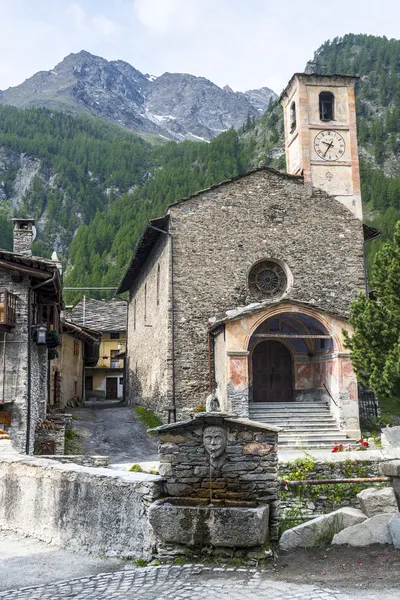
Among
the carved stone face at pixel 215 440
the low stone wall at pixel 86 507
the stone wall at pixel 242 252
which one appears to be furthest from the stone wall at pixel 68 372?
the carved stone face at pixel 215 440

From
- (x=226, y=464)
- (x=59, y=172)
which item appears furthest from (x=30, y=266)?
(x=59, y=172)

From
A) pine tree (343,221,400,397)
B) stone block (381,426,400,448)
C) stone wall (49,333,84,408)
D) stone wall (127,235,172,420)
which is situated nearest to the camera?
stone block (381,426,400,448)

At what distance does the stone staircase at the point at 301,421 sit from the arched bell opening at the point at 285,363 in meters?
1.09

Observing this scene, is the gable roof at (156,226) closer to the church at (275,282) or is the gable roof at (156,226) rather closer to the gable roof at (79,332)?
the church at (275,282)

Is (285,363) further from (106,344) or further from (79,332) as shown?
(106,344)

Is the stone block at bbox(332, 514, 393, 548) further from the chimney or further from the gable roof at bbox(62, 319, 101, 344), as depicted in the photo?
the gable roof at bbox(62, 319, 101, 344)

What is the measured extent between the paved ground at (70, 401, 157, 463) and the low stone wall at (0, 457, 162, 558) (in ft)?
29.5

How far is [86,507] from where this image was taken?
22.4 feet

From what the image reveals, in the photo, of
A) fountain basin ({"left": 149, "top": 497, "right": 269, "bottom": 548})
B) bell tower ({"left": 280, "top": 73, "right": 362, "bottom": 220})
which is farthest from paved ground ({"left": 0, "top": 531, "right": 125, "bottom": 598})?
bell tower ({"left": 280, "top": 73, "right": 362, "bottom": 220})

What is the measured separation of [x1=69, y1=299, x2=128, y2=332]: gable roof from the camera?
42719mm

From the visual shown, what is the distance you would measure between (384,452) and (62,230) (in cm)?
9159

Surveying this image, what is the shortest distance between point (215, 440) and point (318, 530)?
5.32 ft

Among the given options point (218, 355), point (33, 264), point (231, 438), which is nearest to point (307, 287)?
point (218, 355)

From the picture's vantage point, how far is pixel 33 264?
17.5 metres
